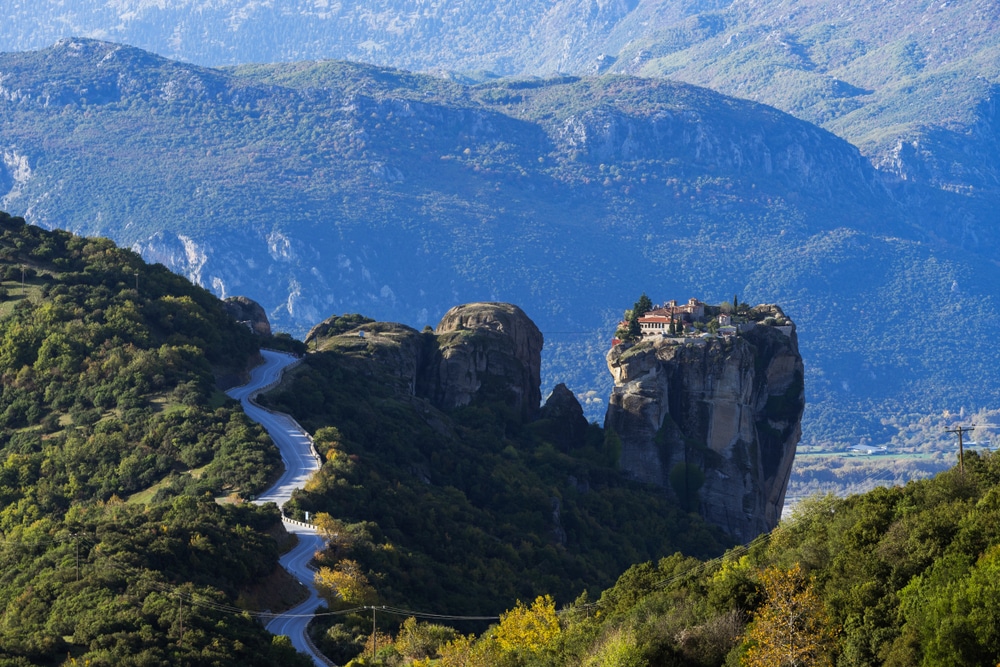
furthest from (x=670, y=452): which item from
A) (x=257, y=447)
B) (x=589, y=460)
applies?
(x=257, y=447)

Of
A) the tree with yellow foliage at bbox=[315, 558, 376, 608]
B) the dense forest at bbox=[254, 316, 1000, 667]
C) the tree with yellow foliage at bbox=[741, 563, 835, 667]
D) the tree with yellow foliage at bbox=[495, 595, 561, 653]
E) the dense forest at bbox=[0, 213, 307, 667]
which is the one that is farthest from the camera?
the tree with yellow foliage at bbox=[315, 558, 376, 608]

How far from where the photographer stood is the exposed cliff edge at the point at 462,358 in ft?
429

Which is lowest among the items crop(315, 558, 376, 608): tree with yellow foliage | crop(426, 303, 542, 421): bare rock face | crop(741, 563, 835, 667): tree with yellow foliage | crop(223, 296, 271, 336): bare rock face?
crop(315, 558, 376, 608): tree with yellow foliage

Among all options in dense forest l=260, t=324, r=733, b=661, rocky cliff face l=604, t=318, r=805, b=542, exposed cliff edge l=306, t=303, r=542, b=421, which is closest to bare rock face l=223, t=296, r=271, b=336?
exposed cliff edge l=306, t=303, r=542, b=421

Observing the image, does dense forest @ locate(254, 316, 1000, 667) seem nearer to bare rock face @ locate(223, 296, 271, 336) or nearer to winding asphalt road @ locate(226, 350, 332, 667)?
winding asphalt road @ locate(226, 350, 332, 667)

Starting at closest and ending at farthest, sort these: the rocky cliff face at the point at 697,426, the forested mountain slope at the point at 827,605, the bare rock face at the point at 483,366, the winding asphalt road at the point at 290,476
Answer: the forested mountain slope at the point at 827,605 → the winding asphalt road at the point at 290,476 → the rocky cliff face at the point at 697,426 → the bare rock face at the point at 483,366

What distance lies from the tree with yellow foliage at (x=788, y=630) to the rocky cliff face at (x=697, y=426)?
66760 mm

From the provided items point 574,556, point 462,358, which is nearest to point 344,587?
point 574,556

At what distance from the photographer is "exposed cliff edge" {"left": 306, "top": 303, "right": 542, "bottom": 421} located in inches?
5143

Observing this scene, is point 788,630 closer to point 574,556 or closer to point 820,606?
point 820,606

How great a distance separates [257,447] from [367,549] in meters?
12.0

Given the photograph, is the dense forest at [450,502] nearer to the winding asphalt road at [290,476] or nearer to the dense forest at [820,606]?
the winding asphalt road at [290,476]

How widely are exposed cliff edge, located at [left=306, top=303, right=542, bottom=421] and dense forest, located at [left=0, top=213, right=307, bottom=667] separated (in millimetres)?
10206

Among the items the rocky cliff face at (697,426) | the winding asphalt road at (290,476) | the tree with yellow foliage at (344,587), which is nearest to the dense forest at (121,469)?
the winding asphalt road at (290,476)
